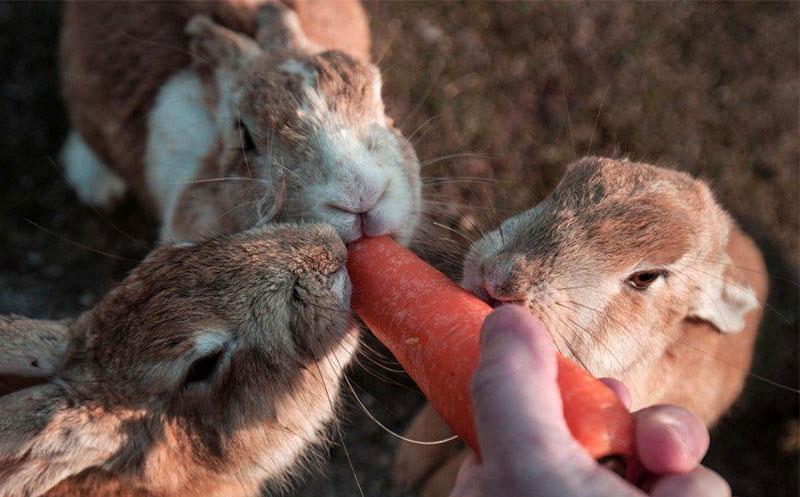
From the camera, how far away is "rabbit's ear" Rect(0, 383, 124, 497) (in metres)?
1.95

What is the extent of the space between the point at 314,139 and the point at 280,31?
122cm

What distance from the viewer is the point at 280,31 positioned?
3695mm

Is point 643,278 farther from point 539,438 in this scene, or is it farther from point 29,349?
point 29,349

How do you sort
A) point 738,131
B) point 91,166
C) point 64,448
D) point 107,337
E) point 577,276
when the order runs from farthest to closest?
1. point 738,131
2. point 91,166
3. point 577,276
4. point 107,337
5. point 64,448

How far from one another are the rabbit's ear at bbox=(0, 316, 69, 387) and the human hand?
154 cm

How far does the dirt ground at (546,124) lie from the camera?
4.28m

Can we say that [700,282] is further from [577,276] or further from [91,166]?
[91,166]

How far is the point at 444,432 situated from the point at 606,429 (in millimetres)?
1876

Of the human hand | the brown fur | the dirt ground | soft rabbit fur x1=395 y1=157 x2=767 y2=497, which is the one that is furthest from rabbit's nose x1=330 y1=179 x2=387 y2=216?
the brown fur

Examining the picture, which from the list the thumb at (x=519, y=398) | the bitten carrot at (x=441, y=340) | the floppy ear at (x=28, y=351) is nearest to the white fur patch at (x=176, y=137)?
the floppy ear at (x=28, y=351)

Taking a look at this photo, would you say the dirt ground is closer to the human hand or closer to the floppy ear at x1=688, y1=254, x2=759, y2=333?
the floppy ear at x1=688, y1=254, x2=759, y2=333

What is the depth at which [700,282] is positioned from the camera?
276 cm

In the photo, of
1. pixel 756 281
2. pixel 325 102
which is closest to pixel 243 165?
pixel 325 102

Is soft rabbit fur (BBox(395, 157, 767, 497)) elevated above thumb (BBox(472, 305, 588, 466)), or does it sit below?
below
